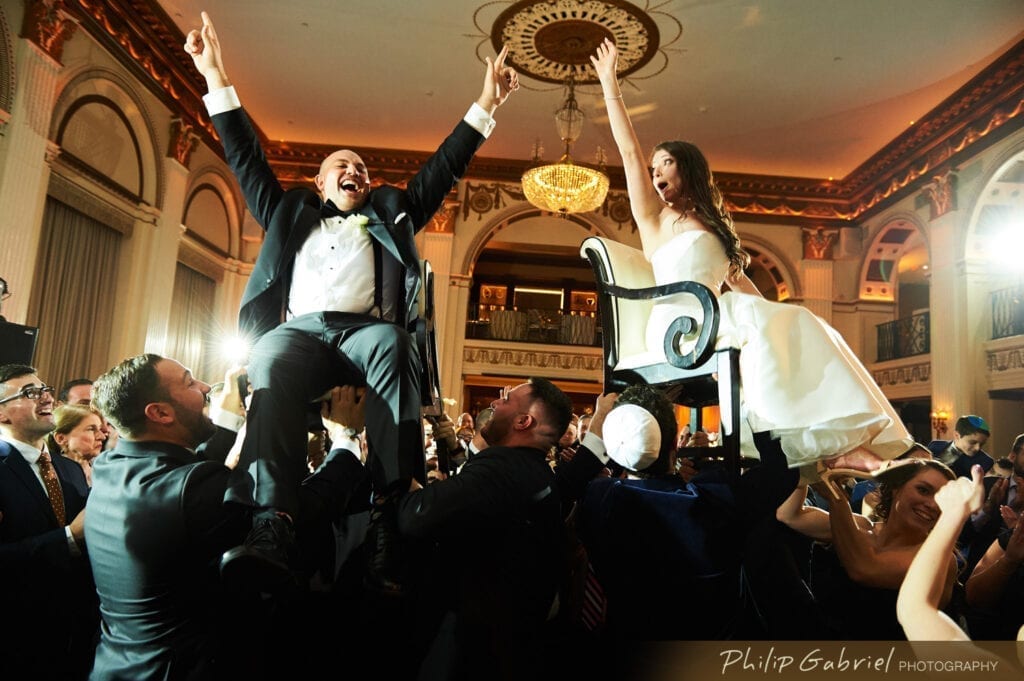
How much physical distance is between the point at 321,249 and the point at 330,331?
1.00 feet

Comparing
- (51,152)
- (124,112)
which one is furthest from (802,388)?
(124,112)

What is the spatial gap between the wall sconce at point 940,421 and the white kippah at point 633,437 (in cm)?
862

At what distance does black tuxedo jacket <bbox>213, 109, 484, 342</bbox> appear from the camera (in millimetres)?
2092

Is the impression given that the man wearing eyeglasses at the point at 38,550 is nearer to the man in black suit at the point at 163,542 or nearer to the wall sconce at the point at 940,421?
the man in black suit at the point at 163,542

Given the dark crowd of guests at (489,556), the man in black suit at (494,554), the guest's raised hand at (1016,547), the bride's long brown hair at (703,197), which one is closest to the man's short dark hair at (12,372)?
the dark crowd of guests at (489,556)

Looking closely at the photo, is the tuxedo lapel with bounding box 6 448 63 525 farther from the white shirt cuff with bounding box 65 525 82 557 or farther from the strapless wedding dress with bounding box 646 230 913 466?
the strapless wedding dress with bounding box 646 230 913 466

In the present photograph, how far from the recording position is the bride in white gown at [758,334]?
1826 millimetres

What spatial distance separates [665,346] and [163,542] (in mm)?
1445

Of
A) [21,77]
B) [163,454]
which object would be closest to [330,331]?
[163,454]

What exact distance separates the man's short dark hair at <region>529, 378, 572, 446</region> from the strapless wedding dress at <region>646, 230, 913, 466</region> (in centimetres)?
48

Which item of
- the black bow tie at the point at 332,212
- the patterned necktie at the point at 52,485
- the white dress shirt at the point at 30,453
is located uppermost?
the black bow tie at the point at 332,212

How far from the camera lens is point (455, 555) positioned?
181 centimetres

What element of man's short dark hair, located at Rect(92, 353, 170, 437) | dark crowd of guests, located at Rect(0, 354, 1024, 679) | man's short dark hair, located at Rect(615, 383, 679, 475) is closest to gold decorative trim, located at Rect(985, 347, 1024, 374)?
dark crowd of guests, located at Rect(0, 354, 1024, 679)

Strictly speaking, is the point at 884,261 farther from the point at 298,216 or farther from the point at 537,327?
the point at 298,216
